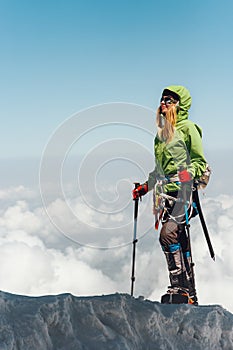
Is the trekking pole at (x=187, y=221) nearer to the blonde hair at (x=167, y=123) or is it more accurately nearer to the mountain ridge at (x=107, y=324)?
the blonde hair at (x=167, y=123)

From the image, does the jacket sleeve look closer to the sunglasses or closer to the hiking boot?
Answer: the sunglasses

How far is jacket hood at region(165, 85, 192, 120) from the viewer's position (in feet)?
15.8

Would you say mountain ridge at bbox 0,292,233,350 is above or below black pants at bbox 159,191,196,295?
below

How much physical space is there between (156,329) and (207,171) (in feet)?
6.12

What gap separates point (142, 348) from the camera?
3391 mm

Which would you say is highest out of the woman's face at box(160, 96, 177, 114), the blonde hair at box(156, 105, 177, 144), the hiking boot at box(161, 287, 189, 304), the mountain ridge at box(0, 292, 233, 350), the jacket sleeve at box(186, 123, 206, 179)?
the woman's face at box(160, 96, 177, 114)

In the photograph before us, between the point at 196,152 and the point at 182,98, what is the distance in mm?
617

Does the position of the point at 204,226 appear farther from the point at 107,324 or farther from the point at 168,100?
the point at 107,324

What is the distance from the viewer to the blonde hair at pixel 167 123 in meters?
4.75

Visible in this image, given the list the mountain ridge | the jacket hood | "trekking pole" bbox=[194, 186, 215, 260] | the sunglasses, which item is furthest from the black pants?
the sunglasses

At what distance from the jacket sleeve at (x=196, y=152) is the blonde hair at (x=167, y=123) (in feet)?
0.63

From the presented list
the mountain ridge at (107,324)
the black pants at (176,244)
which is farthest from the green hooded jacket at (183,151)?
the mountain ridge at (107,324)

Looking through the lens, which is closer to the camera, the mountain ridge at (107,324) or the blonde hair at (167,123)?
the mountain ridge at (107,324)

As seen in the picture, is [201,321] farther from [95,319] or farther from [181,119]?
[181,119]
